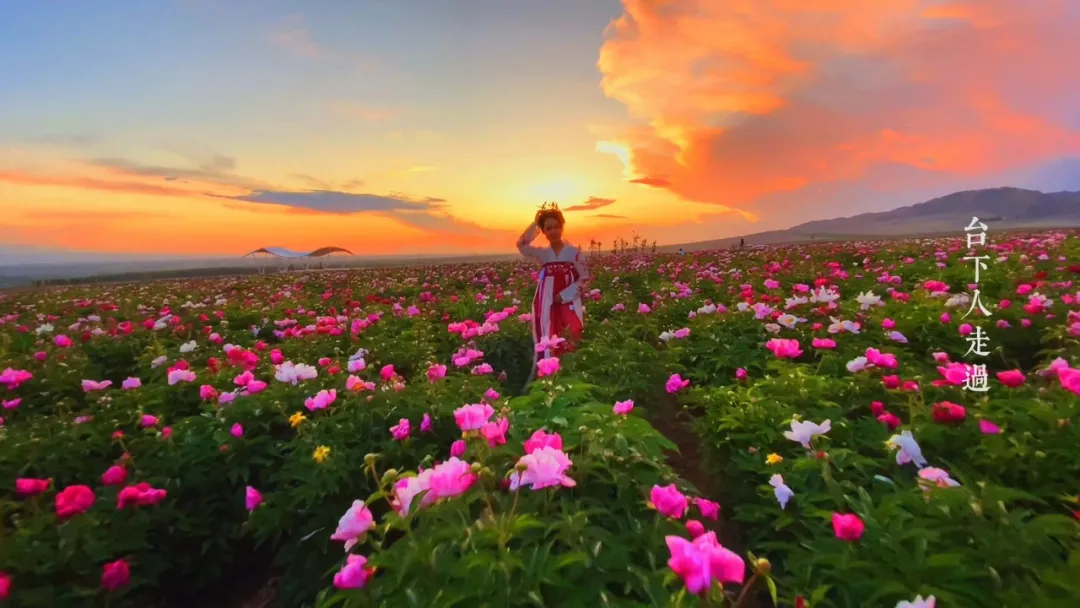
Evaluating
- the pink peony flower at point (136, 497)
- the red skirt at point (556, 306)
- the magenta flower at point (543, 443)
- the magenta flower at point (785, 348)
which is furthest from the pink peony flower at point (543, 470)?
the red skirt at point (556, 306)

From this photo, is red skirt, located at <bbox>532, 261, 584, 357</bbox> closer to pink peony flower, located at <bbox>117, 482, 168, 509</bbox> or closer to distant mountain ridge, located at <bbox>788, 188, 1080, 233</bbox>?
pink peony flower, located at <bbox>117, 482, 168, 509</bbox>

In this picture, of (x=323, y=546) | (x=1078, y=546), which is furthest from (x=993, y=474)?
(x=323, y=546)

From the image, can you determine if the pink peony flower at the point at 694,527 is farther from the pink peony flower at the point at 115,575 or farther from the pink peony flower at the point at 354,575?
the pink peony flower at the point at 115,575

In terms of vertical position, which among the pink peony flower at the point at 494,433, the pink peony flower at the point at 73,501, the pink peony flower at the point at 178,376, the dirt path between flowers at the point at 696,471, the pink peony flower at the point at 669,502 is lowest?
the dirt path between flowers at the point at 696,471

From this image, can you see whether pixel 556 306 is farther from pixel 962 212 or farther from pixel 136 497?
pixel 962 212

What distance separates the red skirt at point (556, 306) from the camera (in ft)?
20.5

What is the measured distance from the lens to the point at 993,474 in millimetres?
2727

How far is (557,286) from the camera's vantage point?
6270 mm

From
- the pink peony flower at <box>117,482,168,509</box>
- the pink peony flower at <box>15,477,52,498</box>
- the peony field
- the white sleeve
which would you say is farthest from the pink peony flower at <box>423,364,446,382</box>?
the white sleeve

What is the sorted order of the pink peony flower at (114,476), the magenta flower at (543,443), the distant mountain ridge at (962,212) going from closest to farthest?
the magenta flower at (543,443), the pink peony flower at (114,476), the distant mountain ridge at (962,212)

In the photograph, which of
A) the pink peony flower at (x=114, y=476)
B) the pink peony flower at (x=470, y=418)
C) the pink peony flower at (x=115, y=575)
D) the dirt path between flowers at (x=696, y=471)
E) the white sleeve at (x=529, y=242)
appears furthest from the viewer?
the white sleeve at (x=529, y=242)

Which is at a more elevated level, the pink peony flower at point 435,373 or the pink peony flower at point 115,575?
the pink peony flower at point 435,373

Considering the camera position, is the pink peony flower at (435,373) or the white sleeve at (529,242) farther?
the white sleeve at (529,242)

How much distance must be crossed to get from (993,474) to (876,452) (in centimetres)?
49
